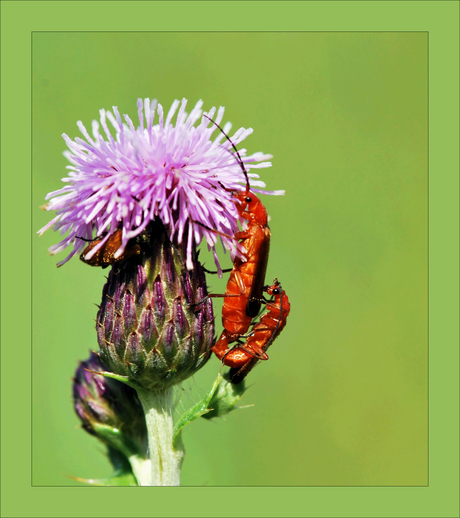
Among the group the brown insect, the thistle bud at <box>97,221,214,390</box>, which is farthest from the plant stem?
the brown insect

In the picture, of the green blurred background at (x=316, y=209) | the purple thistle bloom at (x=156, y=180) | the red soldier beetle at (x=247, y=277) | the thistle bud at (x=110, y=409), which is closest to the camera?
the purple thistle bloom at (x=156, y=180)

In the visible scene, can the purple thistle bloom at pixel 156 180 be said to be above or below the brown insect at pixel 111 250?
above

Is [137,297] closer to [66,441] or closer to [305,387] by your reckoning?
[66,441]

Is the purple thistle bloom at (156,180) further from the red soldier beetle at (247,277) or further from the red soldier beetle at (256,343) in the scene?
the red soldier beetle at (256,343)

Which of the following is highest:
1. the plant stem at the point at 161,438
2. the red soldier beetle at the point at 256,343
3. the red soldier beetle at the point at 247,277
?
the red soldier beetle at the point at 247,277

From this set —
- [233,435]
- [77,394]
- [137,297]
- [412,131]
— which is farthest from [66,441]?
[412,131]

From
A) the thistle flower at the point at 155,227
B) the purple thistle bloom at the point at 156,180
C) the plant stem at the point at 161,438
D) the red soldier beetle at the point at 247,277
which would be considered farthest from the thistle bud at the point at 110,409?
the purple thistle bloom at the point at 156,180

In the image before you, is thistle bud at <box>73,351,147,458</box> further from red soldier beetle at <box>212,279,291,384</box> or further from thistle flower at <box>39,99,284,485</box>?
red soldier beetle at <box>212,279,291,384</box>
